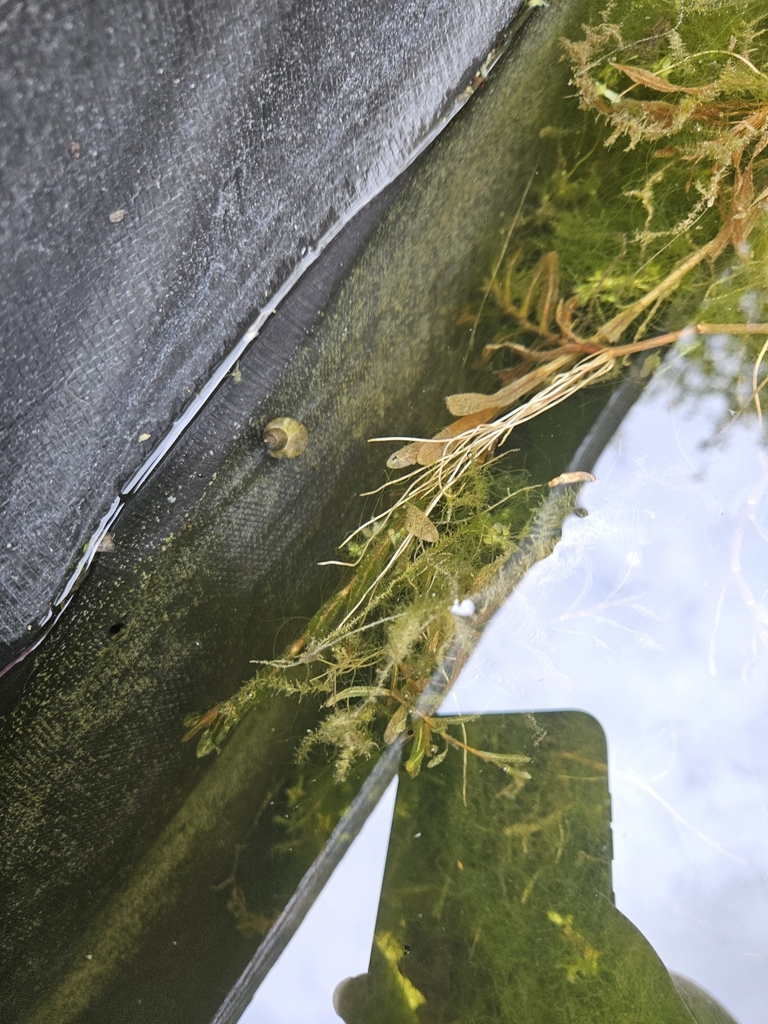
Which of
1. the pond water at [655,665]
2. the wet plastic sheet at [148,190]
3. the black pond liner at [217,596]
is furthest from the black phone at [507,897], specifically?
the wet plastic sheet at [148,190]

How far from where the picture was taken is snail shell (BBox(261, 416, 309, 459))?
5.74 ft

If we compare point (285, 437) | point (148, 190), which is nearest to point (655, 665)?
point (285, 437)

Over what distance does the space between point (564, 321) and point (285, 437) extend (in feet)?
3.18

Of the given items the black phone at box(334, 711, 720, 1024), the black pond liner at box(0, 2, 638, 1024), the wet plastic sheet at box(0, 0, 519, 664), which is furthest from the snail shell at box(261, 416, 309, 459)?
the black phone at box(334, 711, 720, 1024)

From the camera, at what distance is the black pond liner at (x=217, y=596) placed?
1622 millimetres

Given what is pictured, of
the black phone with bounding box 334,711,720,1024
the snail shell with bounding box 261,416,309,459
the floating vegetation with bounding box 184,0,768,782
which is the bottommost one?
the black phone with bounding box 334,711,720,1024

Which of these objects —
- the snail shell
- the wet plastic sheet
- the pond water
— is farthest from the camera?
the pond water

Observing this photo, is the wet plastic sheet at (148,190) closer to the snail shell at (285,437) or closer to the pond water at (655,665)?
the snail shell at (285,437)

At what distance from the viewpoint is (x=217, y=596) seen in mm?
1772

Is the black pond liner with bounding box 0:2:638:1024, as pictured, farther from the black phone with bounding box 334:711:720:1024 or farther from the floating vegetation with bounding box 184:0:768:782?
the black phone with bounding box 334:711:720:1024

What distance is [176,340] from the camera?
1.50 meters

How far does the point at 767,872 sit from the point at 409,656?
4.12ft

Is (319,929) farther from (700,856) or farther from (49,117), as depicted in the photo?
(49,117)

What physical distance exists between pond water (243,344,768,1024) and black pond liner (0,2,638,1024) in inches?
9.0
